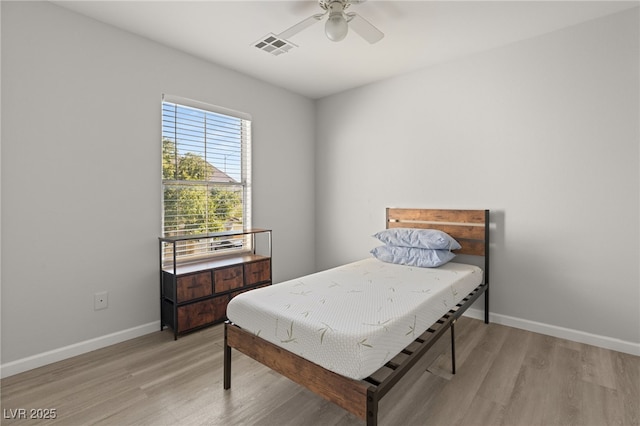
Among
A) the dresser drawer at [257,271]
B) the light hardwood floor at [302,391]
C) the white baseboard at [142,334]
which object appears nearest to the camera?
the light hardwood floor at [302,391]

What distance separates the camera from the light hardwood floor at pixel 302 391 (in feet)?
5.56

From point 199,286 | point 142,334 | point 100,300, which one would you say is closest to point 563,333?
point 199,286

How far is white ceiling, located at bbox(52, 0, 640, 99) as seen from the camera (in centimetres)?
229

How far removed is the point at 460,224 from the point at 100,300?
322cm

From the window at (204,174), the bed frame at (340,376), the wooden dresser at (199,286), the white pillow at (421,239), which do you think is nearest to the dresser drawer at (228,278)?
the wooden dresser at (199,286)

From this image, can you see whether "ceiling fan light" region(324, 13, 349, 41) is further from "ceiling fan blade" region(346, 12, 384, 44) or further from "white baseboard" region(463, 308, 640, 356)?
"white baseboard" region(463, 308, 640, 356)

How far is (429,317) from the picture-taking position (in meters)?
1.91

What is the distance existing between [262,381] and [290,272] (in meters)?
2.08

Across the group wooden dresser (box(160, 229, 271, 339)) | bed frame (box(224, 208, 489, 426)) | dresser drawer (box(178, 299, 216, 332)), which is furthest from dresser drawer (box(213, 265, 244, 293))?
bed frame (box(224, 208, 489, 426))

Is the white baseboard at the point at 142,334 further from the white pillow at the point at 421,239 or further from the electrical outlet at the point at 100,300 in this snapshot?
the white pillow at the point at 421,239

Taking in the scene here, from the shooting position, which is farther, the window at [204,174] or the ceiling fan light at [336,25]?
the window at [204,174]

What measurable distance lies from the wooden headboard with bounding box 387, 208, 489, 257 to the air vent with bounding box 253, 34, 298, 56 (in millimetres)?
1998

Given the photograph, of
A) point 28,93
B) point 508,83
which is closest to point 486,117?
point 508,83

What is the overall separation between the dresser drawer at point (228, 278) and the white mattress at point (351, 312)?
940mm
